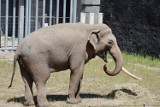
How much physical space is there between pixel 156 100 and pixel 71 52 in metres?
2.12

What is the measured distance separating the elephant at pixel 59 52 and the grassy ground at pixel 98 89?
471mm

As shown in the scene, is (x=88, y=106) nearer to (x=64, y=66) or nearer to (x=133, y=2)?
(x=64, y=66)

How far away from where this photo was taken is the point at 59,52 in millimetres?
7488

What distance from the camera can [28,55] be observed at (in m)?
7.29

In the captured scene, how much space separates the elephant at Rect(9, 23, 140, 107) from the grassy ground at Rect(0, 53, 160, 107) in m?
0.47

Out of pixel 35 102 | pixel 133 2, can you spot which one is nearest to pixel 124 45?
pixel 133 2

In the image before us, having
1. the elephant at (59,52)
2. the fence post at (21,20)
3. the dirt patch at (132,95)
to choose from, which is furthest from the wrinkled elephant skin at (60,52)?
the fence post at (21,20)

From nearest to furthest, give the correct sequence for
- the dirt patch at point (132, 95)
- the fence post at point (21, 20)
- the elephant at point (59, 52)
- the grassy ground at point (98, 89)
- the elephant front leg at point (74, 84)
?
the elephant at point (59, 52), the elephant front leg at point (74, 84), the grassy ground at point (98, 89), the dirt patch at point (132, 95), the fence post at point (21, 20)

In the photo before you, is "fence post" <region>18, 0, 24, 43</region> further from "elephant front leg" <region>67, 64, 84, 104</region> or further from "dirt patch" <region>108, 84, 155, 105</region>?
"elephant front leg" <region>67, 64, 84, 104</region>

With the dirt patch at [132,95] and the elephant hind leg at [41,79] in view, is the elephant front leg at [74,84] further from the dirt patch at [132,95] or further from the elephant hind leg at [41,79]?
the dirt patch at [132,95]

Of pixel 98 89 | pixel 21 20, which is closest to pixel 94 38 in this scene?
pixel 98 89

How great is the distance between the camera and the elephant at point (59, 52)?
7.35 m

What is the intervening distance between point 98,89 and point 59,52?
7.38 ft

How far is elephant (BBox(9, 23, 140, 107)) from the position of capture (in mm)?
7348
